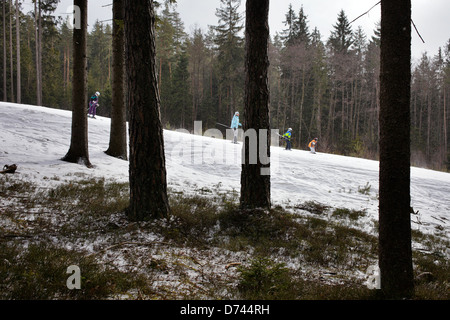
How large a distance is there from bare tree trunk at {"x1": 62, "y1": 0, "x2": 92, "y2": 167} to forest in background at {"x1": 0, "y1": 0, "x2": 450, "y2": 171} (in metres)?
27.4

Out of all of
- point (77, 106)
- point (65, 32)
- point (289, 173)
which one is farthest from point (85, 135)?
point (65, 32)

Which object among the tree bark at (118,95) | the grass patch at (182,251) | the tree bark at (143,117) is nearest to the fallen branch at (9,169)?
the grass patch at (182,251)

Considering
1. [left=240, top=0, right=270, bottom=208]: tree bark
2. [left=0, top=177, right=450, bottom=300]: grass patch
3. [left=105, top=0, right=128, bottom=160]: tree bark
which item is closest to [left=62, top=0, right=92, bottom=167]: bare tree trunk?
[left=105, top=0, right=128, bottom=160]: tree bark

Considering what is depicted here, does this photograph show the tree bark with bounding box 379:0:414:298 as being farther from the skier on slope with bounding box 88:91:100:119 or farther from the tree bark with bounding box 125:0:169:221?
the skier on slope with bounding box 88:91:100:119

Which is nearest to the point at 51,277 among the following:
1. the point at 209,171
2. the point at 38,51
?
the point at 209,171

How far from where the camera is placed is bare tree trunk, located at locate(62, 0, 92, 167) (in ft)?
27.1

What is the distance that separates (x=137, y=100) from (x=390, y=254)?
171 inches

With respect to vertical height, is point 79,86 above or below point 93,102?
below

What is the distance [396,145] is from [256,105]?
3.26m

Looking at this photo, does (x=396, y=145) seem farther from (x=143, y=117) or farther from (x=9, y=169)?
(x=9, y=169)

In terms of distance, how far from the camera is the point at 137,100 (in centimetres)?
472

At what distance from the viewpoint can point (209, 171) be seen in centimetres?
1159

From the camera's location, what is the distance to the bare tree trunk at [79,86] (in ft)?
27.1
